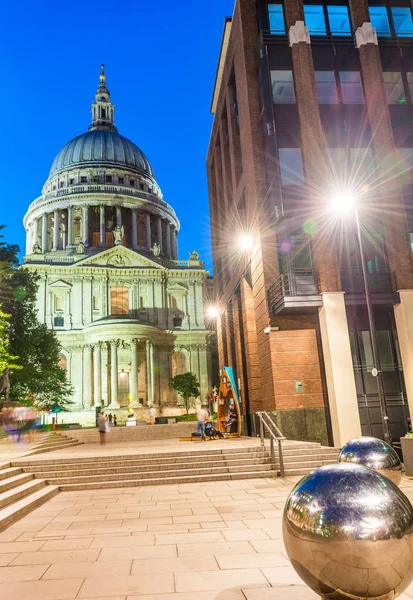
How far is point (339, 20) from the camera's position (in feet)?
90.7

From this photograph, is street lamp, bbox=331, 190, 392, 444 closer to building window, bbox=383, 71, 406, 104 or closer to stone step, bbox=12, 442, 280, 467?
stone step, bbox=12, 442, 280, 467

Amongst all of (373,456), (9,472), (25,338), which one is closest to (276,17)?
(373,456)

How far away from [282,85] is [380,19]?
7732 mm

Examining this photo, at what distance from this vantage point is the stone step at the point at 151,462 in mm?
15712

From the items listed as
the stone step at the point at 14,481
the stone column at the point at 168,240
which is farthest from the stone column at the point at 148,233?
the stone step at the point at 14,481

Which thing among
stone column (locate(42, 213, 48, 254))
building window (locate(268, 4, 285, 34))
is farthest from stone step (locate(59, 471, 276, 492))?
stone column (locate(42, 213, 48, 254))

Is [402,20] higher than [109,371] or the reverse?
higher

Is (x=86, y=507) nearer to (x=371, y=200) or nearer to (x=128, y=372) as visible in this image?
(x=371, y=200)

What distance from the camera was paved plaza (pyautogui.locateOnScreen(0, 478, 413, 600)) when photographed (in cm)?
571

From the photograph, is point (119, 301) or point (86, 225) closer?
point (119, 301)

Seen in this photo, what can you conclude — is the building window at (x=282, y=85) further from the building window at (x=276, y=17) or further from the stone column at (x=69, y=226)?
the stone column at (x=69, y=226)

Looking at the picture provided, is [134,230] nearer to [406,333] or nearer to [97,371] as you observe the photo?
[97,371]

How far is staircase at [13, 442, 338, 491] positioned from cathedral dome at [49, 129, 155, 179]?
81120mm

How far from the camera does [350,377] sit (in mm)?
21875
